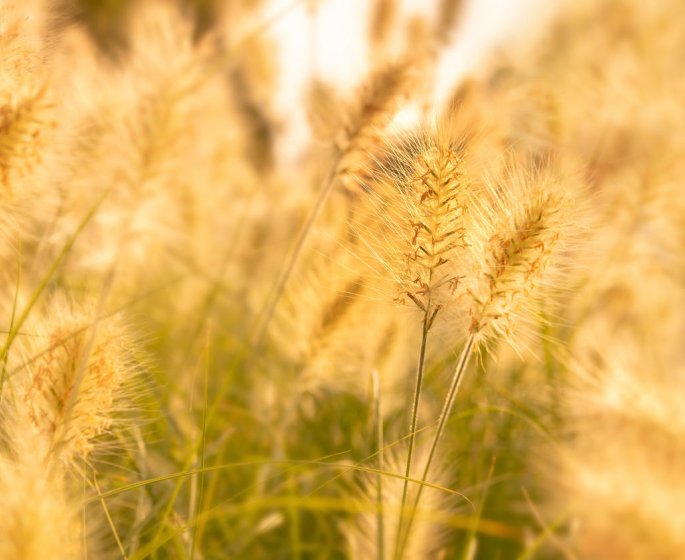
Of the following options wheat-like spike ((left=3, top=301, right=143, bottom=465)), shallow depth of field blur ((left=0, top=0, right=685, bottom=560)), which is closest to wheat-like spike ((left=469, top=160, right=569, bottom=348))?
shallow depth of field blur ((left=0, top=0, right=685, bottom=560))

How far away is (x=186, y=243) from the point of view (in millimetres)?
2863

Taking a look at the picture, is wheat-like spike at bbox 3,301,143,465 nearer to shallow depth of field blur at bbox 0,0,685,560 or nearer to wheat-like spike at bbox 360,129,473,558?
shallow depth of field blur at bbox 0,0,685,560

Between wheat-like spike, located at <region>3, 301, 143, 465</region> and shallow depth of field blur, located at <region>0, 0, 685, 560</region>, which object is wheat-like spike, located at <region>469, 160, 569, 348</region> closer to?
shallow depth of field blur, located at <region>0, 0, 685, 560</region>

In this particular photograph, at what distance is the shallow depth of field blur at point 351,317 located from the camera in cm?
92

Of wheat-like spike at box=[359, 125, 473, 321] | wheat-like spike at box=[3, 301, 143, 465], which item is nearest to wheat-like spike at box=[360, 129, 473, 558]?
wheat-like spike at box=[359, 125, 473, 321]

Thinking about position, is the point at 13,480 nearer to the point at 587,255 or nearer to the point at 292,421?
the point at 587,255

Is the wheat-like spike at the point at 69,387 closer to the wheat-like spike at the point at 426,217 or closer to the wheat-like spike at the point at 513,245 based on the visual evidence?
the wheat-like spike at the point at 426,217

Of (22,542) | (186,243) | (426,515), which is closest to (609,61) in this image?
(186,243)

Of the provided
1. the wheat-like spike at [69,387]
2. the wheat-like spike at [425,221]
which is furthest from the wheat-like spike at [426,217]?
the wheat-like spike at [69,387]

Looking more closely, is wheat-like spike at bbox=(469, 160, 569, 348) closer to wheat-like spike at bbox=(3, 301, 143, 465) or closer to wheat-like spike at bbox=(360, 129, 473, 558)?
wheat-like spike at bbox=(360, 129, 473, 558)

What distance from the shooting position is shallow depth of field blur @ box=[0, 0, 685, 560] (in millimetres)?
918

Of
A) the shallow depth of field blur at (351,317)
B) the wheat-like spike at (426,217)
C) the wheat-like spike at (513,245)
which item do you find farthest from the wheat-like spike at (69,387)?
the wheat-like spike at (513,245)

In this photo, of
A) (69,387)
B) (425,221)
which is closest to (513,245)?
(425,221)

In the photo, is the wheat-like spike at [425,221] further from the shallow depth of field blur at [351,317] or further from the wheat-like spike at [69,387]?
the wheat-like spike at [69,387]
